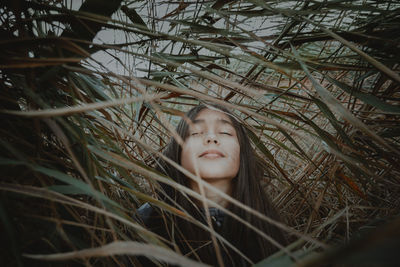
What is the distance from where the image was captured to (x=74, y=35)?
0.37m

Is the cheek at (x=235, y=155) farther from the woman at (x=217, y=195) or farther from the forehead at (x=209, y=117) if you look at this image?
the forehead at (x=209, y=117)

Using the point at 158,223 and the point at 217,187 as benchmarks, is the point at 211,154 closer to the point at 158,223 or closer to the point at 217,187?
the point at 217,187

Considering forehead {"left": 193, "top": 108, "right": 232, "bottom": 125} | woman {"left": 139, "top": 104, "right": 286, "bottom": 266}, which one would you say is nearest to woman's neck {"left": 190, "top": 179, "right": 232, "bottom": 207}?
woman {"left": 139, "top": 104, "right": 286, "bottom": 266}

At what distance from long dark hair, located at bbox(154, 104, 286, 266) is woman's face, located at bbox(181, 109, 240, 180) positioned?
5 cm

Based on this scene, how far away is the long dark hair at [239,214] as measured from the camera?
0.77 meters

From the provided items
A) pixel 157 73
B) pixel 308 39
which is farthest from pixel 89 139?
pixel 308 39

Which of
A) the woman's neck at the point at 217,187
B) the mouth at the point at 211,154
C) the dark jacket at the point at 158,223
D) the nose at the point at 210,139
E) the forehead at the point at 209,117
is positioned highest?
the forehead at the point at 209,117

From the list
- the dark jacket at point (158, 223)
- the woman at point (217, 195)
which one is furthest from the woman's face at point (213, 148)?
the dark jacket at point (158, 223)

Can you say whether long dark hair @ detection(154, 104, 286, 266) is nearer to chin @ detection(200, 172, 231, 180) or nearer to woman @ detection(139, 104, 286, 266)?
woman @ detection(139, 104, 286, 266)

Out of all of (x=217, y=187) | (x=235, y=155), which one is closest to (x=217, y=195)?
(x=217, y=187)

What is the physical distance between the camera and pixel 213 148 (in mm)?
842

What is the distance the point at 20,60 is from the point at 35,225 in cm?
24

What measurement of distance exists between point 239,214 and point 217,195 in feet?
0.35

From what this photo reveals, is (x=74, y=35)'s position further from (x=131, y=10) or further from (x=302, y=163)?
(x=302, y=163)
